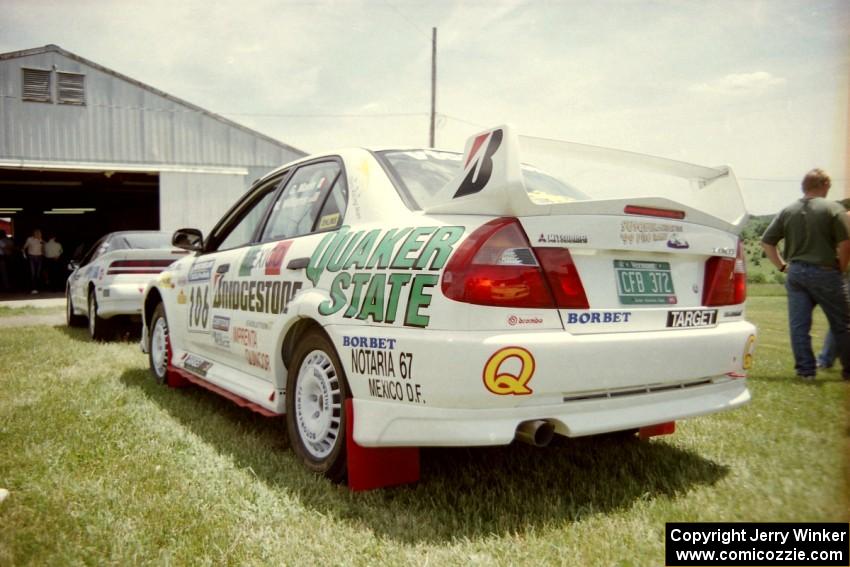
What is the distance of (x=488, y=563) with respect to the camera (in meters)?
2.05

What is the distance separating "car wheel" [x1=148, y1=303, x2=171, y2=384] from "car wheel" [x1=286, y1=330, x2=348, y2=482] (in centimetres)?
233

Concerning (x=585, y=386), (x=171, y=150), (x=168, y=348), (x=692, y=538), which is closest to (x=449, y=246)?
(x=585, y=386)

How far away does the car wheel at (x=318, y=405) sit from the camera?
269cm

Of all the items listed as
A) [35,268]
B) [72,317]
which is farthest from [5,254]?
[72,317]

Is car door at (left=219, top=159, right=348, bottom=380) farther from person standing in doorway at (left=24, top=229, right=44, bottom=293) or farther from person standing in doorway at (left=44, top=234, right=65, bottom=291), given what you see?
person standing in doorway at (left=44, top=234, right=65, bottom=291)

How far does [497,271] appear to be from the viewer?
87.4 inches

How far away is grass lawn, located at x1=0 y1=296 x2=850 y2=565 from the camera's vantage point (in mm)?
2219

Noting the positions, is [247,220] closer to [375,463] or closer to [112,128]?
[375,463]

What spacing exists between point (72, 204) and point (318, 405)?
2734 cm

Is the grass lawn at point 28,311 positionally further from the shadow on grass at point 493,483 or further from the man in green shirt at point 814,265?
the man in green shirt at point 814,265

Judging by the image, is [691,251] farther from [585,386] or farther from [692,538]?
[692,538]

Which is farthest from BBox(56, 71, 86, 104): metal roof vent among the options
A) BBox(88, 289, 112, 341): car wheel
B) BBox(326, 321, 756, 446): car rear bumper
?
BBox(326, 321, 756, 446): car rear bumper

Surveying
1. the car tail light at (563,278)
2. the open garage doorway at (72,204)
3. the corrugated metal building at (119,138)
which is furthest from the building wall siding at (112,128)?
the car tail light at (563,278)

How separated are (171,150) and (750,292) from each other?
16042 millimetres
